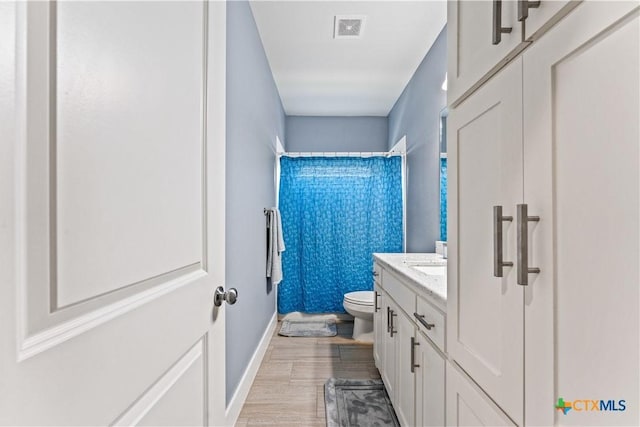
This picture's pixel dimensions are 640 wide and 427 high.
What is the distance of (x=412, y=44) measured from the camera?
2.58 metres

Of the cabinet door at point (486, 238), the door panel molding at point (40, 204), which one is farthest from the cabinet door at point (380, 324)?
the door panel molding at point (40, 204)

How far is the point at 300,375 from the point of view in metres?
2.40

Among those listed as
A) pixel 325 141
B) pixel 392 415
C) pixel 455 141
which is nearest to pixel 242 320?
pixel 392 415

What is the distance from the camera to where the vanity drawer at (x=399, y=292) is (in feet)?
4.92

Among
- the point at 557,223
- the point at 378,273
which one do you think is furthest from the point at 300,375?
Result: the point at 557,223

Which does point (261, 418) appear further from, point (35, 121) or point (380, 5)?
point (380, 5)

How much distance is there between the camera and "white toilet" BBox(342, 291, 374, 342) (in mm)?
2986

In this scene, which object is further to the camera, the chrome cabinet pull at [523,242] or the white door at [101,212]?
the chrome cabinet pull at [523,242]

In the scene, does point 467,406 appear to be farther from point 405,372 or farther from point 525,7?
point 525,7

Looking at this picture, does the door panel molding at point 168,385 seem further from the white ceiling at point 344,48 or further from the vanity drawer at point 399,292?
the white ceiling at point 344,48

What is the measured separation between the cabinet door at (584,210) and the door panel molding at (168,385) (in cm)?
71

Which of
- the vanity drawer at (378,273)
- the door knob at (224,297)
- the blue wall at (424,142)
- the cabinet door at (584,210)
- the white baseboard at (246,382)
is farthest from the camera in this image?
the blue wall at (424,142)

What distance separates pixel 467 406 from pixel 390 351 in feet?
3.48

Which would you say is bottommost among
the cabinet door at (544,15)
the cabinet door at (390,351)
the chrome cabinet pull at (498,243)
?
the cabinet door at (390,351)
